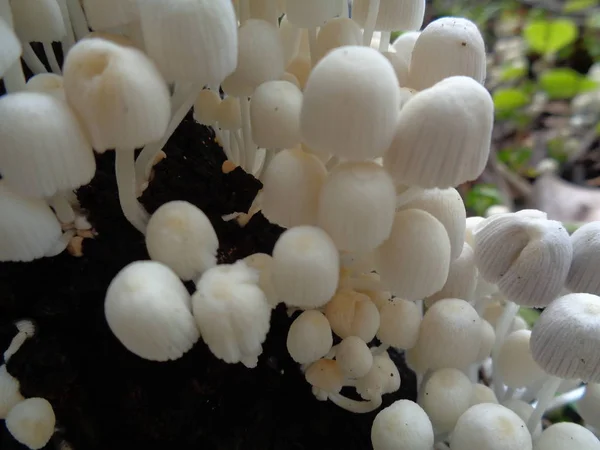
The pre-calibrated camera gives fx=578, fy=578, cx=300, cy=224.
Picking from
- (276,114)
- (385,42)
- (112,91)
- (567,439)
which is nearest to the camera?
(112,91)

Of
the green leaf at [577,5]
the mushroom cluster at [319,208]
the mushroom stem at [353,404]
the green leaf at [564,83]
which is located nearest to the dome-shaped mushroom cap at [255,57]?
the mushroom cluster at [319,208]

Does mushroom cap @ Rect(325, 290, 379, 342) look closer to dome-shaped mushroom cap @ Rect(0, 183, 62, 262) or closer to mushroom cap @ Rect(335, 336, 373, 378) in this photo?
mushroom cap @ Rect(335, 336, 373, 378)

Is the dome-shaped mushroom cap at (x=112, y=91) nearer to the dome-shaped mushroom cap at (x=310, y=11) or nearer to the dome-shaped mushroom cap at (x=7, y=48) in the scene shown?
the dome-shaped mushroom cap at (x=7, y=48)

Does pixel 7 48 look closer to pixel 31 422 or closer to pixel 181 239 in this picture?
pixel 181 239

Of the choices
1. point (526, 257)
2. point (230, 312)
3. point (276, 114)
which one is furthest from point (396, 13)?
point (230, 312)

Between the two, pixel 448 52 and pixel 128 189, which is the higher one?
pixel 448 52
